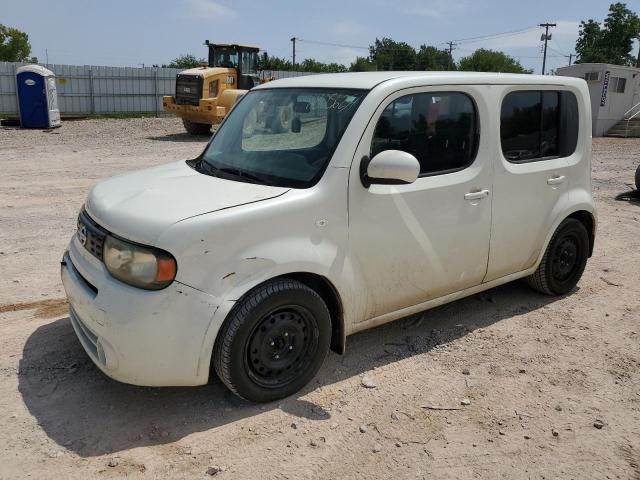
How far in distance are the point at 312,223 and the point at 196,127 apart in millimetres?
16920

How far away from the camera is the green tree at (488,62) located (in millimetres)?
73000

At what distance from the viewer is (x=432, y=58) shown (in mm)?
77438

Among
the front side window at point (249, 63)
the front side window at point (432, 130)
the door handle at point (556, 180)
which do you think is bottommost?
the door handle at point (556, 180)

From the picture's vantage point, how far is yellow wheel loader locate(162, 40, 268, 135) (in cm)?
1812

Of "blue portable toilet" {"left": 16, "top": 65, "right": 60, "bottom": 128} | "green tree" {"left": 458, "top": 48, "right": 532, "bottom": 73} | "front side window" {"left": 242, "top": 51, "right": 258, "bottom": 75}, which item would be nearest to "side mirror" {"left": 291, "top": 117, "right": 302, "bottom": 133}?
"front side window" {"left": 242, "top": 51, "right": 258, "bottom": 75}

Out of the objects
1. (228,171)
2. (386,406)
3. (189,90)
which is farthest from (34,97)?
(386,406)

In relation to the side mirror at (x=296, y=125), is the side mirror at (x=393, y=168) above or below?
below

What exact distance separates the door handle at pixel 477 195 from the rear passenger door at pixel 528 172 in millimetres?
112

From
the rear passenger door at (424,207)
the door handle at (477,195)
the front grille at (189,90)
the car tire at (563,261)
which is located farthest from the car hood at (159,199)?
the front grille at (189,90)

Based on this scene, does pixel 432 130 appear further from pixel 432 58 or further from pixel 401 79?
pixel 432 58

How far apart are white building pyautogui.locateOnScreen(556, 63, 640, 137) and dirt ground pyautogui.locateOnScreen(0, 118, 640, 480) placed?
22.4 m

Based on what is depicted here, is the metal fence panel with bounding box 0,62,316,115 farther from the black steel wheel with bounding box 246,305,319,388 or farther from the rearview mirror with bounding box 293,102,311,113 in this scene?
the black steel wheel with bounding box 246,305,319,388

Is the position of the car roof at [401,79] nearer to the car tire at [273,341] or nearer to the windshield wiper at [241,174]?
the windshield wiper at [241,174]

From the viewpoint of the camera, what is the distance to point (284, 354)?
3.40 metres
